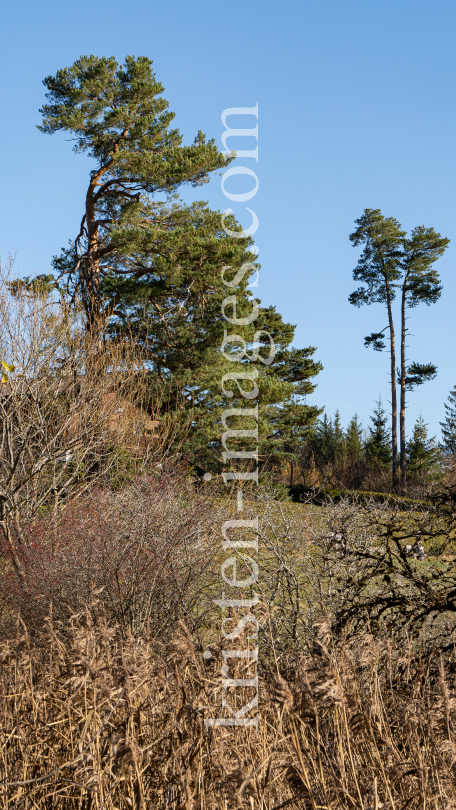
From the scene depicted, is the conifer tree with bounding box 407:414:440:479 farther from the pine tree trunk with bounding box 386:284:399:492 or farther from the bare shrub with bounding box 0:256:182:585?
the bare shrub with bounding box 0:256:182:585

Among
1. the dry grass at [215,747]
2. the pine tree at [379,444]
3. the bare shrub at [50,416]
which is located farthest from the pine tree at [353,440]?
the dry grass at [215,747]

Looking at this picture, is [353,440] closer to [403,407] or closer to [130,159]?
[403,407]

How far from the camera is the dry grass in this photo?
138cm

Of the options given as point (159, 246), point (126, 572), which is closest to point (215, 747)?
point (126, 572)

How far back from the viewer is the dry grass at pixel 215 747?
1375 millimetres

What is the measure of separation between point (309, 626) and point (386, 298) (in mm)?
24122

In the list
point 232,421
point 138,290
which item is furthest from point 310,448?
point 138,290

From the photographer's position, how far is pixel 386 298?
26.3 m

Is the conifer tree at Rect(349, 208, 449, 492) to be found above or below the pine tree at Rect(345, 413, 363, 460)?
above

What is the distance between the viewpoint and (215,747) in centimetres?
177

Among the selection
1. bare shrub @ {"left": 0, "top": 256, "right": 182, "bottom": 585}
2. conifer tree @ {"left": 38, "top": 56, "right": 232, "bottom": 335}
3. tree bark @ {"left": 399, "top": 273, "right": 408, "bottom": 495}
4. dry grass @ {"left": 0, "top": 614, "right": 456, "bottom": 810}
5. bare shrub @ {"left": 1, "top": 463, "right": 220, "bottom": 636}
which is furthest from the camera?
tree bark @ {"left": 399, "top": 273, "right": 408, "bottom": 495}

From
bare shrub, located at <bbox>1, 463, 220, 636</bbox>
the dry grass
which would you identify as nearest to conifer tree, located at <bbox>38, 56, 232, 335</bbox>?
bare shrub, located at <bbox>1, 463, 220, 636</bbox>

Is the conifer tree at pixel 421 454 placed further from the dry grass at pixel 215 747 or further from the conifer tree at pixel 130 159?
the dry grass at pixel 215 747

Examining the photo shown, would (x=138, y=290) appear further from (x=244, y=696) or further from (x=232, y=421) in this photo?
(x=244, y=696)
